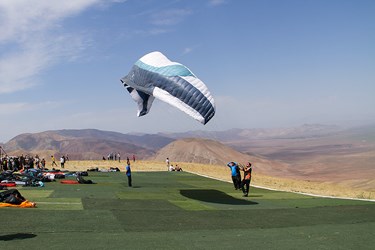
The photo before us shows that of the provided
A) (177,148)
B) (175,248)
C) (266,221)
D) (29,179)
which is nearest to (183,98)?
(266,221)

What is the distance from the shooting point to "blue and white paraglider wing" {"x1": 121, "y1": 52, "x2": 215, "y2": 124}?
1731cm

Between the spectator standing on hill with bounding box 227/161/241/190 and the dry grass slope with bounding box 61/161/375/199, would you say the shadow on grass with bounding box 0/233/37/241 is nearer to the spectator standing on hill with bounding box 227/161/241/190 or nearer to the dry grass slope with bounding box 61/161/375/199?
the spectator standing on hill with bounding box 227/161/241/190

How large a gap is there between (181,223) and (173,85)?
688 cm

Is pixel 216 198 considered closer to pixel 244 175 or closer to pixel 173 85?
pixel 244 175

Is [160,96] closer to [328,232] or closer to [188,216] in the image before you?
[188,216]

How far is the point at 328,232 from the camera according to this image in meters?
12.3

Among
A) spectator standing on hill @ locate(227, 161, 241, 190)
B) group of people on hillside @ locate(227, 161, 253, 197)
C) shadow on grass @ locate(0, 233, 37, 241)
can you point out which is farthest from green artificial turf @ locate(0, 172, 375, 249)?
spectator standing on hill @ locate(227, 161, 241, 190)

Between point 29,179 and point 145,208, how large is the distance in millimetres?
10429

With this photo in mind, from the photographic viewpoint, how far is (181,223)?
13.5 metres

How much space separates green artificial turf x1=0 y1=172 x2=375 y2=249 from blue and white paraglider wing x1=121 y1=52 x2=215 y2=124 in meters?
4.25

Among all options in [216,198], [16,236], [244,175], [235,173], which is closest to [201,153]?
[235,173]

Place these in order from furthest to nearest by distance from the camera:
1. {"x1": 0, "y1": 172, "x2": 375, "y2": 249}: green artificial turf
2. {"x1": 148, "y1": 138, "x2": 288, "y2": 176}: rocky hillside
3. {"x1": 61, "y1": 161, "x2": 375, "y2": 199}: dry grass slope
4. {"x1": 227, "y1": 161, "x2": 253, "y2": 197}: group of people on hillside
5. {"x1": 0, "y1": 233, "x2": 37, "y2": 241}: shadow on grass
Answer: {"x1": 148, "y1": 138, "x2": 288, "y2": 176}: rocky hillside, {"x1": 61, "y1": 161, "x2": 375, "y2": 199}: dry grass slope, {"x1": 227, "y1": 161, "x2": 253, "y2": 197}: group of people on hillside, {"x1": 0, "y1": 172, "x2": 375, "y2": 249}: green artificial turf, {"x1": 0, "y1": 233, "x2": 37, "y2": 241}: shadow on grass

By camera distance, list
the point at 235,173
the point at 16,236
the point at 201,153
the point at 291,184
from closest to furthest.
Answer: the point at 16,236 < the point at 235,173 < the point at 291,184 < the point at 201,153

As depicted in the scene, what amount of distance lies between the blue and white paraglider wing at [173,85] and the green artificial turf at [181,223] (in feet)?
13.9
